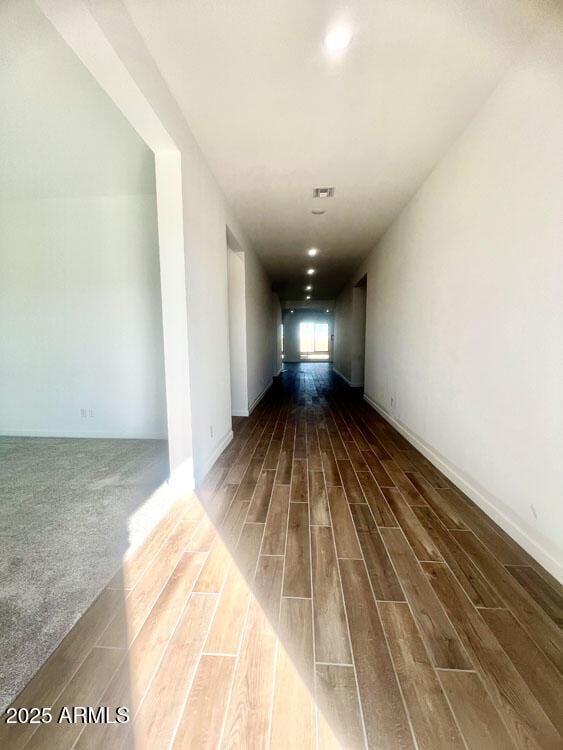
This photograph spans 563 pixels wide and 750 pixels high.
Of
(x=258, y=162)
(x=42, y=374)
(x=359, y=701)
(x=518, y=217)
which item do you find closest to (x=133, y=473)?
(x=42, y=374)

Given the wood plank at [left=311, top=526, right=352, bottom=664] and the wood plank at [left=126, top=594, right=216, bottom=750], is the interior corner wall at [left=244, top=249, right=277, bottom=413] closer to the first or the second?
the wood plank at [left=311, top=526, right=352, bottom=664]

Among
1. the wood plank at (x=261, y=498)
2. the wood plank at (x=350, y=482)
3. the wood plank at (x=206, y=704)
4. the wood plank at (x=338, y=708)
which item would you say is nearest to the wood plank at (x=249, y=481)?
the wood plank at (x=261, y=498)

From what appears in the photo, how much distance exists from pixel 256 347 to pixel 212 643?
4.80m

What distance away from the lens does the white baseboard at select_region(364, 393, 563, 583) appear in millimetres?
1513

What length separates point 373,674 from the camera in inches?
40.4

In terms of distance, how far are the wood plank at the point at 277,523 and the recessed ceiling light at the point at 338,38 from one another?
8.93ft

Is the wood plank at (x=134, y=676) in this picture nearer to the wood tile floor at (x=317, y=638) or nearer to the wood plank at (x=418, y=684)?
the wood tile floor at (x=317, y=638)

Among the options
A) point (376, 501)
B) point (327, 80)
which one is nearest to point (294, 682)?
point (376, 501)

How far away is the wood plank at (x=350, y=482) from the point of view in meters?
2.21

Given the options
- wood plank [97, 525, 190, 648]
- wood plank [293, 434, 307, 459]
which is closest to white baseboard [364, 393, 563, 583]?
wood plank [293, 434, 307, 459]

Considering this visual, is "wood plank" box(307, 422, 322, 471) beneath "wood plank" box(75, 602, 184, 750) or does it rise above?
beneath

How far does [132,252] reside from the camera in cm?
350

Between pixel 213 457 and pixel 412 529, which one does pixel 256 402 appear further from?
pixel 412 529

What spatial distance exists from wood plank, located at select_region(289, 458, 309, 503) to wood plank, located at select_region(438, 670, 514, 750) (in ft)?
4.10
